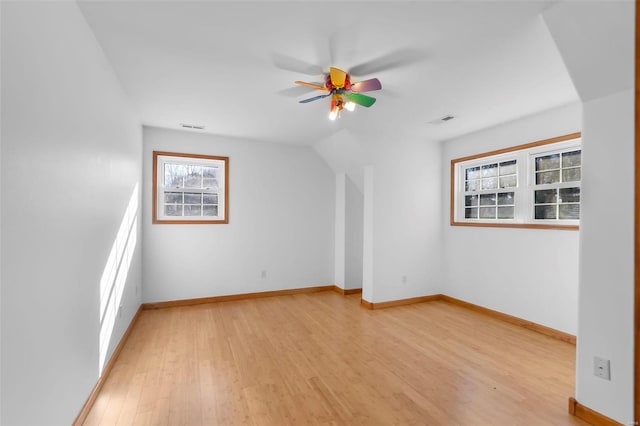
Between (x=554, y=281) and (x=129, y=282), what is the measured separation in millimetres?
4781

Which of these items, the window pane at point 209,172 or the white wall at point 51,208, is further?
the window pane at point 209,172

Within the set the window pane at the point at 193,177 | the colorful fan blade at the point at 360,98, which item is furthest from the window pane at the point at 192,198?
the colorful fan blade at the point at 360,98

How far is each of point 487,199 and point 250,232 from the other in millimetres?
3588

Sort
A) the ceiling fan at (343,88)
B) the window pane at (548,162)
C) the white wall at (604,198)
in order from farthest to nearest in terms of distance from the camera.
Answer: the window pane at (548,162)
the ceiling fan at (343,88)
the white wall at (604,198)

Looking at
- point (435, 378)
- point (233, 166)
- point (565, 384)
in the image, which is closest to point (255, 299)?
point (233, 166)

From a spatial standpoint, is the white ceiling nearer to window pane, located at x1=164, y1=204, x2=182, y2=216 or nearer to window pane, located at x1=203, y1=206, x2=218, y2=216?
window pane, located at x1=164, y1=204, x2=182, y2=216

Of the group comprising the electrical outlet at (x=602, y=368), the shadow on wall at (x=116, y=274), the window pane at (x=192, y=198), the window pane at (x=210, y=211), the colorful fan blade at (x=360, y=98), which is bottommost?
the electrical outlet at (x=602, y=368)

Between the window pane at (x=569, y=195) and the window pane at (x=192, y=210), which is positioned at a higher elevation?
the window pane at (x=569, y=195)

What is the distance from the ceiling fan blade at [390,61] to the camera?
2.19 meters

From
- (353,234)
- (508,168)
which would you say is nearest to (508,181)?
(508,168)

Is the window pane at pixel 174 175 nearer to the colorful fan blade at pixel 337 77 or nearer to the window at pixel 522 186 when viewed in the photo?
the colorful fan blade at pixel 337 77

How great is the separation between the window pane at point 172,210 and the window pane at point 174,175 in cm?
30

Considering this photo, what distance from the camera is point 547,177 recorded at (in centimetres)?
350

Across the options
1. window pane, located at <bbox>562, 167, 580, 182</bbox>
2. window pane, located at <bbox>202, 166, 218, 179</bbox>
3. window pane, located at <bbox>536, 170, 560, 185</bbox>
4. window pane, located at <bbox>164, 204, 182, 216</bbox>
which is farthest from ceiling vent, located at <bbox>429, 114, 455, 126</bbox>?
window pane, located at <bbox>164, 204, 182, 216</bbox>
